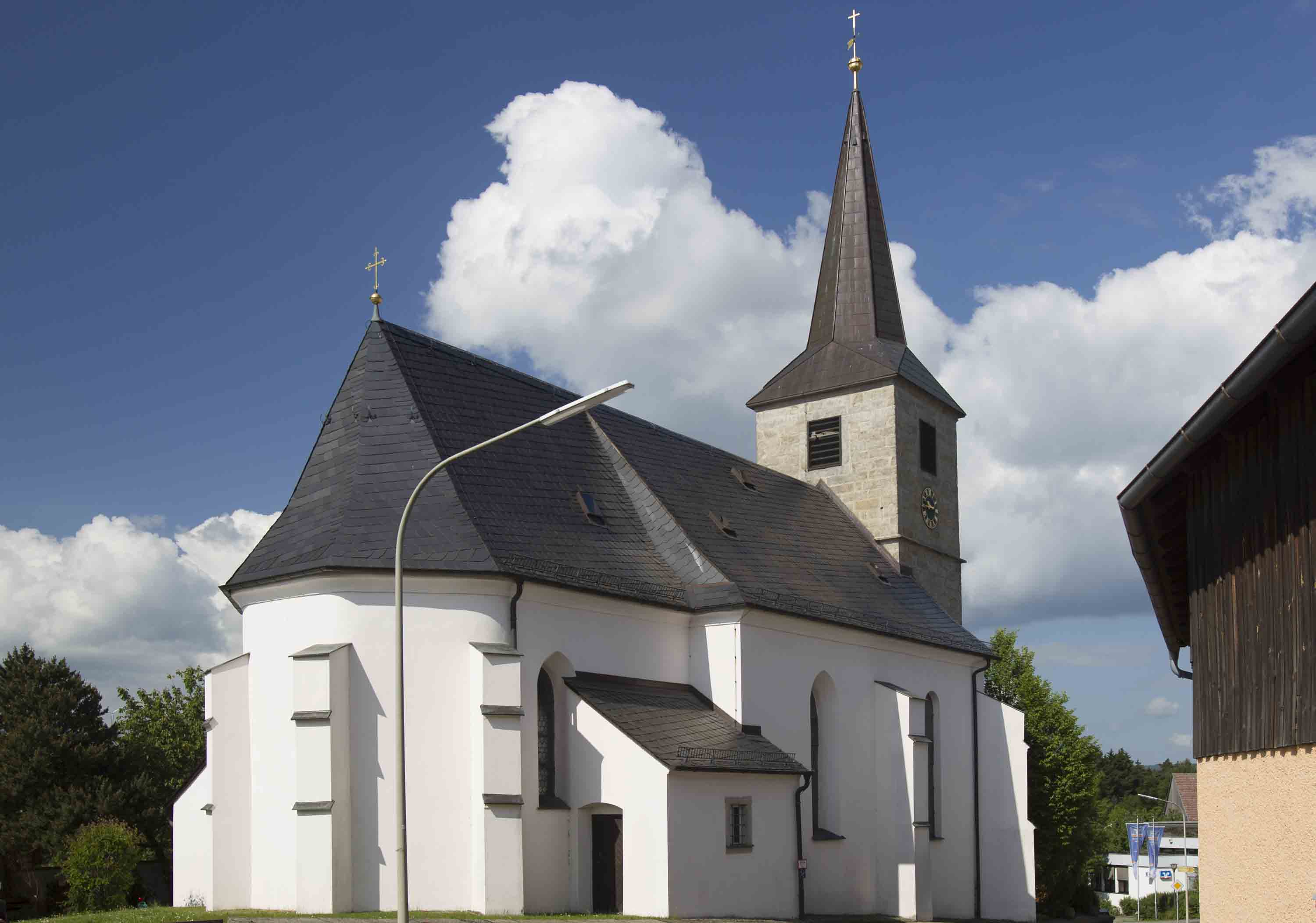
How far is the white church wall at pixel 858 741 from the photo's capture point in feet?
85.5

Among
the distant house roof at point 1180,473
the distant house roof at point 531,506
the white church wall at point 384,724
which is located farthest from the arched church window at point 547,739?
the distant house roof at point 1180,473

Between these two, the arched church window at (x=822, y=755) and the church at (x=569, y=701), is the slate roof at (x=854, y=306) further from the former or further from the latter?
the arched church window at (x=822, y=755)

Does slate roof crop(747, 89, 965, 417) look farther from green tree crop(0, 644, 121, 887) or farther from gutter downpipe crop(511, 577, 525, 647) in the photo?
green tree crop(0, 644, 121, 887)

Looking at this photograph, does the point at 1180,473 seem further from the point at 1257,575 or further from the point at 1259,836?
the point at 1259,836

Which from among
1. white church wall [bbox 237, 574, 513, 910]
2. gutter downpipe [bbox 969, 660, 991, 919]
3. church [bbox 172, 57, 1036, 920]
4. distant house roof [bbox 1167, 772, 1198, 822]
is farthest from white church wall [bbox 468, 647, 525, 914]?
distant house roof [bbox 1167, 772, 1198, 822]

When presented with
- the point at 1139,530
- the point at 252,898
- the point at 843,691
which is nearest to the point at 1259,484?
the point at 1139,530

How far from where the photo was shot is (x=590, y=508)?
25.8 meters

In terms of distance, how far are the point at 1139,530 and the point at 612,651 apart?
11.8 meters

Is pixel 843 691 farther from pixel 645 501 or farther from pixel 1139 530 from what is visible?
pixel 1139 530

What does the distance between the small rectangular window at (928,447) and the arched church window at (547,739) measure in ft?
61.7

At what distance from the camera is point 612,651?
23.8 meters

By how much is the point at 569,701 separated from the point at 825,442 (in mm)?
17786

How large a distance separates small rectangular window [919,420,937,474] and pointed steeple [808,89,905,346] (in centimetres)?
275

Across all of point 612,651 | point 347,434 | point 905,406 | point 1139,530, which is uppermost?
point 905,406
